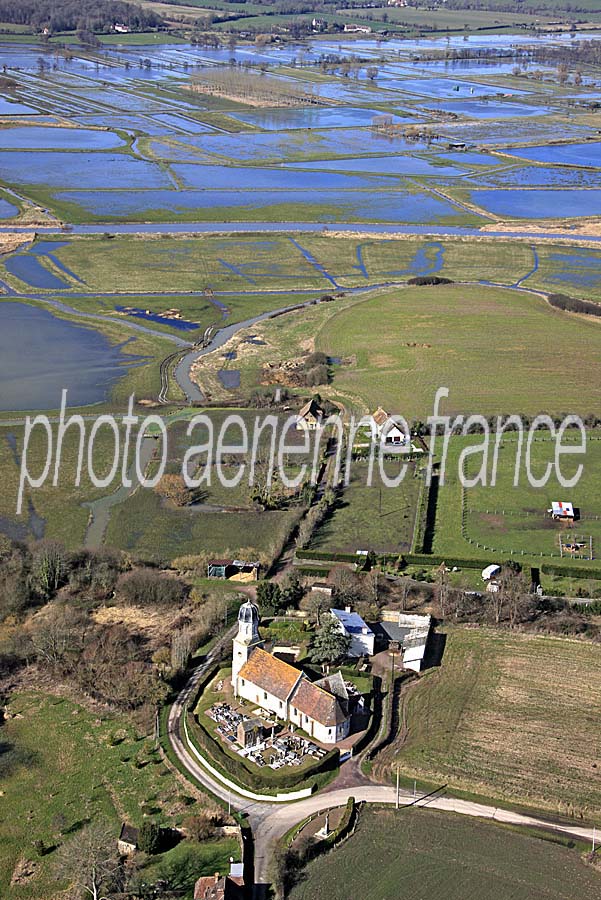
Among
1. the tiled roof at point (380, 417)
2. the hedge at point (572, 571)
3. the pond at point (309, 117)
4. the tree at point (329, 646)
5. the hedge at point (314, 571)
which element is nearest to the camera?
the tree at point (329, 646)

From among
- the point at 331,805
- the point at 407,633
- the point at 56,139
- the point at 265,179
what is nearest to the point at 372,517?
the point at 407,633

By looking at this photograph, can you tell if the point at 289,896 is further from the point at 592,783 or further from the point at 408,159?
the point at 408,159

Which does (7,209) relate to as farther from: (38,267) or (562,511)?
(562,511)

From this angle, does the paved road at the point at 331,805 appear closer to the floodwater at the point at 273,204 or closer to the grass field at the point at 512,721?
the grass field at the point at 512,721

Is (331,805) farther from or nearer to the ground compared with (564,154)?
nearer to the ground

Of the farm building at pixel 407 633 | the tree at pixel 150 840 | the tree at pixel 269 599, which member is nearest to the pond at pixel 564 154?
the farm building at pixel 407 633

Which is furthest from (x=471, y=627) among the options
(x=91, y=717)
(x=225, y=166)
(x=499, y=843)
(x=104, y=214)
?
(x=225, y=166)

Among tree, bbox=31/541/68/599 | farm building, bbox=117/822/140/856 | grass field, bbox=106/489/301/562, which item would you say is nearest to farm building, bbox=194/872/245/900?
farm building, bbox=117/822/140/856
